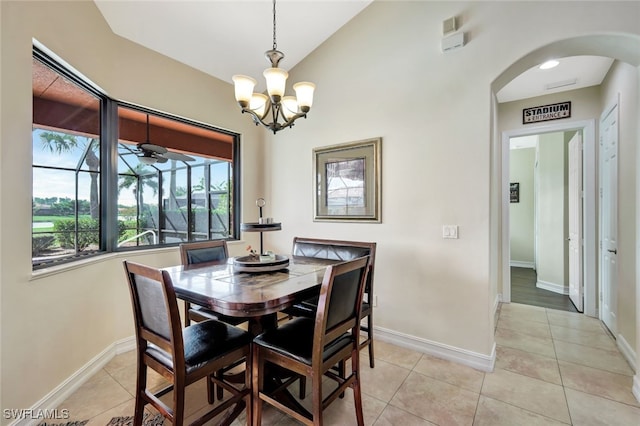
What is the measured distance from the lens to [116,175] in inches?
102

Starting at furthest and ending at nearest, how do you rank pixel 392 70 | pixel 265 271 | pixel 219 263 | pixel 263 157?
pixel 263 157
pixel 392 70
pixel 219 263
pixel 265 271

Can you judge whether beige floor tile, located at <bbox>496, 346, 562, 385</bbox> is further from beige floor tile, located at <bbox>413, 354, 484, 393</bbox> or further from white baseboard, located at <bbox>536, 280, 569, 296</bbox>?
white baseboard, located at <bbox>536, 280, 569, 296</bbox>

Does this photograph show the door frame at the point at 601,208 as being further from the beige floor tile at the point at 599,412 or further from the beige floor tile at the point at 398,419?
the beige floor tile at the point at 398,419

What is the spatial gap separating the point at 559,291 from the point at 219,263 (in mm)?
5107

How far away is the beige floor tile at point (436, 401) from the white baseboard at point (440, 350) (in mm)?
375

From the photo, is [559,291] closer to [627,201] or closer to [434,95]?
[627,201]

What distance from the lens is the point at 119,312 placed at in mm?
2547

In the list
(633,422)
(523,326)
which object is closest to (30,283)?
(633,422)

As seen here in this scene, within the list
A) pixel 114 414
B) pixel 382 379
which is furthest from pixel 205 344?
pixel 382 379

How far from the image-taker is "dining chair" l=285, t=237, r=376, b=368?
7.46 ft

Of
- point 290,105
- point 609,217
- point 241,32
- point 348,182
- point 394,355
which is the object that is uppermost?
point 241,32

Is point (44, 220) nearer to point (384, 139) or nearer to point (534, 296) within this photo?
point (384, 139)

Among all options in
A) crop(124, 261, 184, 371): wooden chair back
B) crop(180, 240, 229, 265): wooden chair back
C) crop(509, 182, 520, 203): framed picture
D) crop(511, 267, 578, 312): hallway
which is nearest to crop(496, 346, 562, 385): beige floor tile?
crop(511, 267, 578, 312): hallway

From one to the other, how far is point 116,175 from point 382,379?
2.93m
